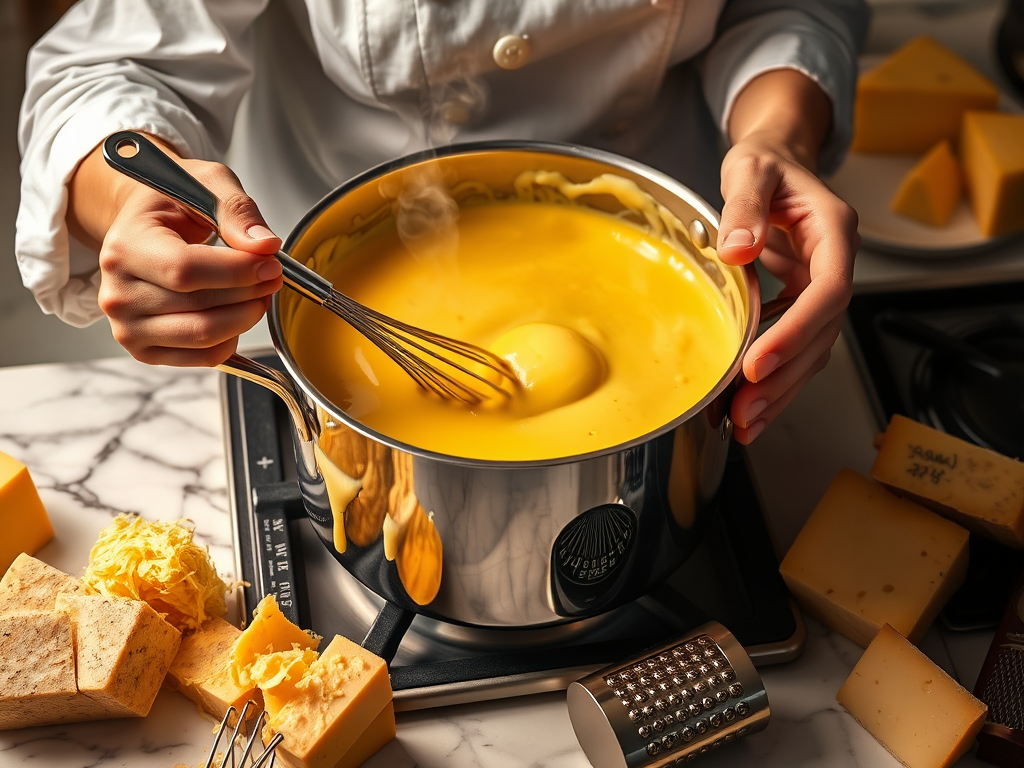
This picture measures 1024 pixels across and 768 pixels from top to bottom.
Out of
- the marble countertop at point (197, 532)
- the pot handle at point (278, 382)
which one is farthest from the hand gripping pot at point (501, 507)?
the marble countertop at point (197, 532)

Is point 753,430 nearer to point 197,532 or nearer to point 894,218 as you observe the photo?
point 197,532

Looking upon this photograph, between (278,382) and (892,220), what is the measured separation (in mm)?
1104

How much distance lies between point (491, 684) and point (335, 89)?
0.75 metres

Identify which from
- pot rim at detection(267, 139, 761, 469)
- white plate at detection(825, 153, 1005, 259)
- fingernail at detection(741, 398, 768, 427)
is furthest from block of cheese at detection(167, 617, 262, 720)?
white plate at detection(825, 153, 1005, 259)

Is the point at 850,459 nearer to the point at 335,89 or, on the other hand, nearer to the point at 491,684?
the point at 491,684

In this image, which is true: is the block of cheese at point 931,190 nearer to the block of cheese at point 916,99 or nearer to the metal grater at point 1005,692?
the block of cheese at point 916,99

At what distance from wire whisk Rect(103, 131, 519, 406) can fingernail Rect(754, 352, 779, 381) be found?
227mm

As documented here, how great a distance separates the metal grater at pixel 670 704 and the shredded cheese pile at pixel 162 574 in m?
0.32

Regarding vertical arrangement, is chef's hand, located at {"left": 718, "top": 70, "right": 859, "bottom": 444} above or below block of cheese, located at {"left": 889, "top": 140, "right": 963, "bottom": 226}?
above

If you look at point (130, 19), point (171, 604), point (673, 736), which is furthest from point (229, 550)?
point (130, 19)

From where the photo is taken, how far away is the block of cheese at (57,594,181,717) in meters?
0.79

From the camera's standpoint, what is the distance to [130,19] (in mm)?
1062

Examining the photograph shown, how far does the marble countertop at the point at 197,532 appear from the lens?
2.75 feet

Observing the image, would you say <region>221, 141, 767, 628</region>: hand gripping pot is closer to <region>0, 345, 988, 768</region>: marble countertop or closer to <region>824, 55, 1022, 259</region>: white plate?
<region>0, 345, 988, 768</region>: marble countertop
